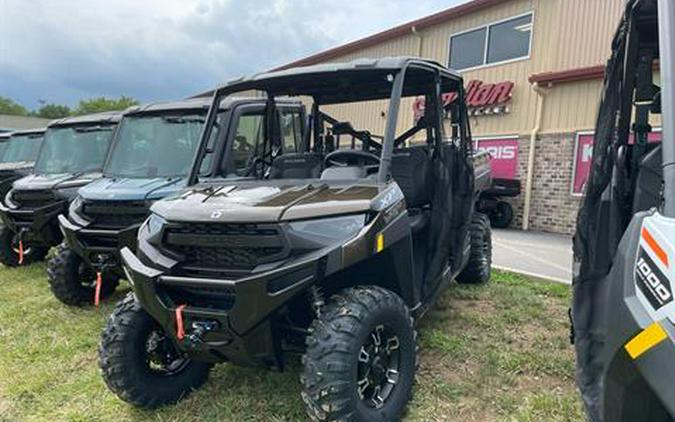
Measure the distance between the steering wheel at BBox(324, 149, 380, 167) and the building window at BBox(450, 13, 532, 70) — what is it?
9094mm

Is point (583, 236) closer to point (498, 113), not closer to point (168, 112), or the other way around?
point (168, 112)

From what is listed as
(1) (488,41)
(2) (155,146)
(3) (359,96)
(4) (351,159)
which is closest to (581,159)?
(1) (488,41)

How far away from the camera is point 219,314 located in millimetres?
2389

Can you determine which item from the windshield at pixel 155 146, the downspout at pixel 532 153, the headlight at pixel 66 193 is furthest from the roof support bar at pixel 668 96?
the downspout at pixel 532 153

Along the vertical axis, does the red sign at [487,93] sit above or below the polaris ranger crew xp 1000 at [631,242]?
above

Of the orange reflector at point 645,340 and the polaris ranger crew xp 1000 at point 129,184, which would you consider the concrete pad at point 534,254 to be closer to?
the polaris ranger crew xp 1000 at point 129,184

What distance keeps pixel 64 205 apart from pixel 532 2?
10238mm

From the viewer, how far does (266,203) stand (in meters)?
2.59

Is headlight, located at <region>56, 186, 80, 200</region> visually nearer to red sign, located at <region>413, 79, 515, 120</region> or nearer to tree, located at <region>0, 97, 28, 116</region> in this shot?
red sign, located at <region>413, 79, 515, 120</region>

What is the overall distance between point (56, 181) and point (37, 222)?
0.58 m

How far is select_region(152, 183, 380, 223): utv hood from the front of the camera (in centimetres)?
246

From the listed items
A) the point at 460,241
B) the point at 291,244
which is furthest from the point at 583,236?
the point at 460,241

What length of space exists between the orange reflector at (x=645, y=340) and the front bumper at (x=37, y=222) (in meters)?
6.08

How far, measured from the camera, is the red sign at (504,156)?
437 inches
